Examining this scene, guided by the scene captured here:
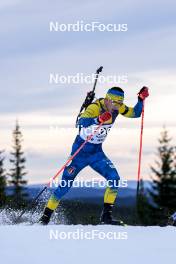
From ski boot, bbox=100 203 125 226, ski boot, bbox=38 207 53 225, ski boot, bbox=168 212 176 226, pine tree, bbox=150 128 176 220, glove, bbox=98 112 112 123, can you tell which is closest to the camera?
glove, bbox=98 112 112 123

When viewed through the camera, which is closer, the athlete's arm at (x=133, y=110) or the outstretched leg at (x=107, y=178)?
the outstretched leg at (x=107, y=178)

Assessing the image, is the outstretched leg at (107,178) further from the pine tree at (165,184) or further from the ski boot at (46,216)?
the pine tree at (165,184)

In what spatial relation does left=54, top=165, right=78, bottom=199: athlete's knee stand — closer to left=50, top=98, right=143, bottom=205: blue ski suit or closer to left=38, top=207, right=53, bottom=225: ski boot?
left=50, top=98, right=143, bottom=205: blue ski suit

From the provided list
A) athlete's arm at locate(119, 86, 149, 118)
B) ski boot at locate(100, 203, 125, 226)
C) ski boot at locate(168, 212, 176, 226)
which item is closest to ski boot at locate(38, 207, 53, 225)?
ski boot at locate(100, 203, 125, 226)

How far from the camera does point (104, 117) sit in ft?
33.2

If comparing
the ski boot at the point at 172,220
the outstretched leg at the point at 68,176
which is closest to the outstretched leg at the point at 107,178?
the outstretched leg at the point at 68,176
